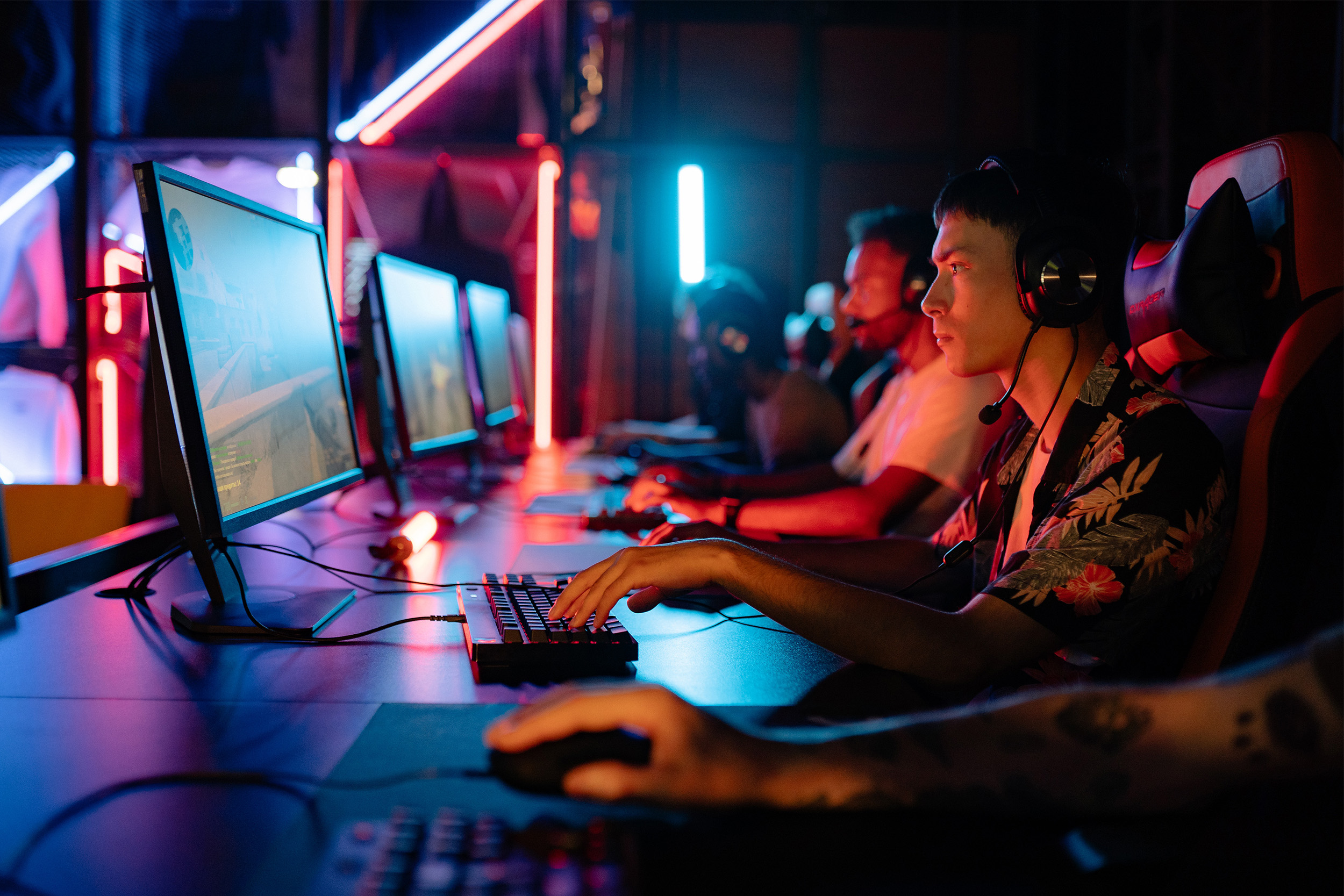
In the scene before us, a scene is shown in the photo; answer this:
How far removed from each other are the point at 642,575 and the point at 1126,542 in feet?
1.58

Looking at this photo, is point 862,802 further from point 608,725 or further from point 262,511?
point 262,511

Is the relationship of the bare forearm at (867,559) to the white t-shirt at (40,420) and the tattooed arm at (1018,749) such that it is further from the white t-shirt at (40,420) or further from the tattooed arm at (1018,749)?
the white t-shirt at (40,420)

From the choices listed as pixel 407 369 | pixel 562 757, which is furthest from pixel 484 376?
pixel 562 757

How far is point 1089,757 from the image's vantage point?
58 centimetres

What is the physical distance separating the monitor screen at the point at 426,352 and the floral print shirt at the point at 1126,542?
122cm

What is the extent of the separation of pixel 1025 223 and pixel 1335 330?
36cm

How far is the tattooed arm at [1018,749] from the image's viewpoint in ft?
1.83

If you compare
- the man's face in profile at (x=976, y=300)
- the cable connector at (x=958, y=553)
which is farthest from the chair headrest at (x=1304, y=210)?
the cable connector at (x=958, y=553)

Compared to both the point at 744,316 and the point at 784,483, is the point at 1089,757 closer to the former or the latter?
the point at 784,483

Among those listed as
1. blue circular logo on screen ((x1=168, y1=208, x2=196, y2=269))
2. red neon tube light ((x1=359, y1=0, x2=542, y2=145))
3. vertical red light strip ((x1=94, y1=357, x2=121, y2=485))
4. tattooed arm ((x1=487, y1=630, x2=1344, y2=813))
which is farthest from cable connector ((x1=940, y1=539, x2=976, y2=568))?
vertical red light strip ((x1=94, y1=357, x2=121, y2=485))

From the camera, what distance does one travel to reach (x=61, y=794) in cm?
60

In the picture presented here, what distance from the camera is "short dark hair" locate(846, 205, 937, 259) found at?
7.06ft

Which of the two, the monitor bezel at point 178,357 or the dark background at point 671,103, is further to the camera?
the dark background at point 671,103

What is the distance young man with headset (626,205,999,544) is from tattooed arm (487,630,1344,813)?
1138 millimetres
